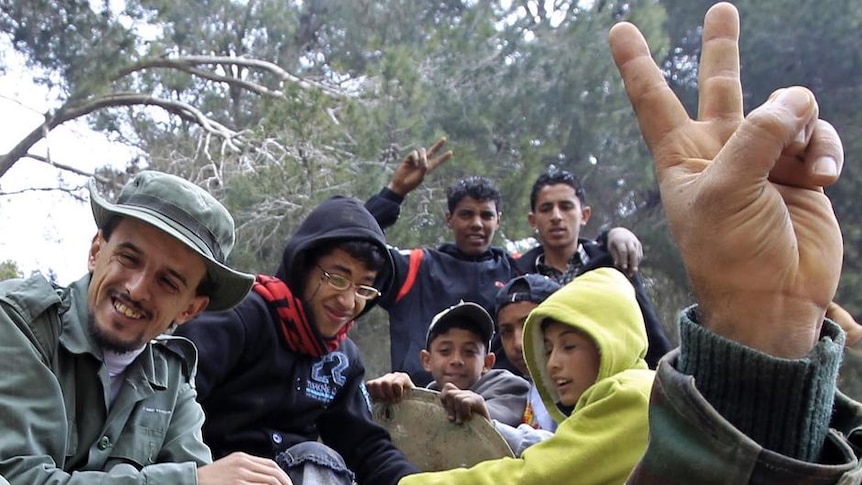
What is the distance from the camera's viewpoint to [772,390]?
110cm

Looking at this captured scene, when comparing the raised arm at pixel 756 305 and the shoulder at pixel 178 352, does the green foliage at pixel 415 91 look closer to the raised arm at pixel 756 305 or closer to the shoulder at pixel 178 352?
the shoulder at pixel 178 352

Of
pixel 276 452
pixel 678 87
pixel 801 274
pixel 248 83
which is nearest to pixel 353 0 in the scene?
pixel 248 83

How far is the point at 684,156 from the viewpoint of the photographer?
128cm

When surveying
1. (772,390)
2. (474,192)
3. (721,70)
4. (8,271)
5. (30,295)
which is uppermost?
(8,271)

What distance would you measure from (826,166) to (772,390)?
0.29 metres

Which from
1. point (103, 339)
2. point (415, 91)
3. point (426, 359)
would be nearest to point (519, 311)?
point (426, 359)

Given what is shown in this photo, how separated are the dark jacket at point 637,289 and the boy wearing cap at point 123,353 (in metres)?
2.08

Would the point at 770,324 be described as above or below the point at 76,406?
below

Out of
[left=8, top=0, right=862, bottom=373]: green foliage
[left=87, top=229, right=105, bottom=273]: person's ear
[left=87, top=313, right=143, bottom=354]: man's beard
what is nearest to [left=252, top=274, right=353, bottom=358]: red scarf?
[left=87, top=229, right=105, bottom=273]: person's ear

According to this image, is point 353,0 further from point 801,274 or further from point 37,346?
point 801,274

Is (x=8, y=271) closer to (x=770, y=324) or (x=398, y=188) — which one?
(x=398, y=188)

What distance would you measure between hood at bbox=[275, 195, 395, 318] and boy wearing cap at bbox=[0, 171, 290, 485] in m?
0.73

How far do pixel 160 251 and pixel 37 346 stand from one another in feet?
1.16

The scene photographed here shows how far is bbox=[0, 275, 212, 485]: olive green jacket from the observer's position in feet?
6.00
